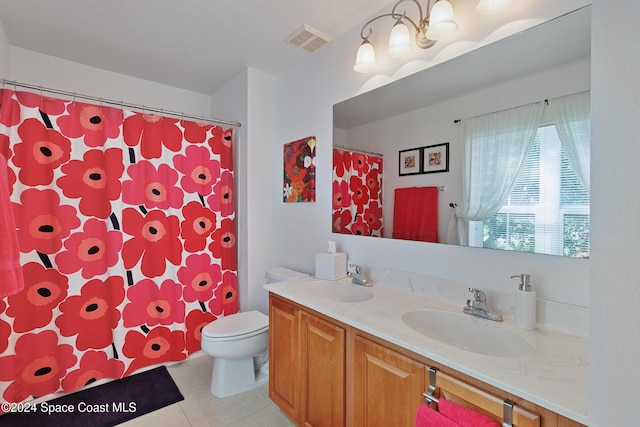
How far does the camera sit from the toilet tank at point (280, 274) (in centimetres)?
216

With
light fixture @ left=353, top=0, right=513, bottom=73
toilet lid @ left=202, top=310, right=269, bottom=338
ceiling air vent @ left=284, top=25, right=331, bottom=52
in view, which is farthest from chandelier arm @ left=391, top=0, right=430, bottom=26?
toilet lid @ left=202, top=310, right=269, bottom=338

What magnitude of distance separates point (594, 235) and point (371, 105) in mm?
1355

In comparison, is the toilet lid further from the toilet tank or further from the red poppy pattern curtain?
the red poppy pattern curtain

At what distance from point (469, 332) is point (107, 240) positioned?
2.28 m

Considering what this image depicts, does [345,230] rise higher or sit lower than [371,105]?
lower

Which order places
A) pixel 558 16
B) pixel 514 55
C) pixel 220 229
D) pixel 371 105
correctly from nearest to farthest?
pixel 558 16 < pixel 514 55 < pixel 371 105 < pixel 220 229

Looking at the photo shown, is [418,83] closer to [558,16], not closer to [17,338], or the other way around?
[558,16]

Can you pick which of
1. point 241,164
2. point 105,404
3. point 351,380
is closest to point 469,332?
point 351,380

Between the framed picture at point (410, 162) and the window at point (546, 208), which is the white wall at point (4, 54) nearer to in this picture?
the framed picture at point (410, 162)

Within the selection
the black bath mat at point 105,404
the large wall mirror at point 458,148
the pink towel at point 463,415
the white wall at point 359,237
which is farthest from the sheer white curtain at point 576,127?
the black bath mat at point 105,404

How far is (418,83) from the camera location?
150 centimetres

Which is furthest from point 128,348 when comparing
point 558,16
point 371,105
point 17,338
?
point 558,16

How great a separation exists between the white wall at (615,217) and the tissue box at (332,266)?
1302 millimetres

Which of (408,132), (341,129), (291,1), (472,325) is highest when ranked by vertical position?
(291,1)
